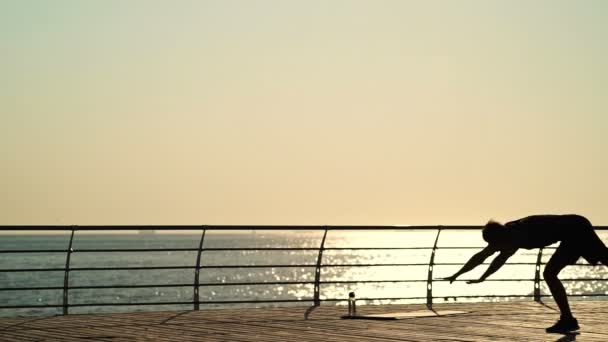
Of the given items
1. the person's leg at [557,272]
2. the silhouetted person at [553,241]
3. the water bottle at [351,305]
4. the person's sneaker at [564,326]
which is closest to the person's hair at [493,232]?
the silhouetted person at [553,241]

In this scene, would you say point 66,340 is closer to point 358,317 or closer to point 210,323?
point 210,323

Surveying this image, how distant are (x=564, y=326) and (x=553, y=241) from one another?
97 centimetres


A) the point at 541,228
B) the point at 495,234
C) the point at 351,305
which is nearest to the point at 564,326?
the point at 541,228

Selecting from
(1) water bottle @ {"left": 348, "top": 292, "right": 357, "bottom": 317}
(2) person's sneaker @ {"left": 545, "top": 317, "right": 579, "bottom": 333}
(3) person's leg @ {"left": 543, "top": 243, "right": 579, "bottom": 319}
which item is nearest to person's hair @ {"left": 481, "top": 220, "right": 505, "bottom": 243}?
(3) person's leg @ {"left": 543, "top": 243, "right": 579, "bottom": 319}

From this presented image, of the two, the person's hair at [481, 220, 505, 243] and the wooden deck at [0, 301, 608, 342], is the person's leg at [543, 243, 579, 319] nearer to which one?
the wooden deck at [0, 301, 608, 342]

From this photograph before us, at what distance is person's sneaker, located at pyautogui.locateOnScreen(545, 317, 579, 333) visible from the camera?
44.4 feet

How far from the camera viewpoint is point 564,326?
44.9 feet

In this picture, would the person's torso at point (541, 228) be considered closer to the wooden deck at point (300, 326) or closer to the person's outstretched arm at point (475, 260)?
the person's outstretched arm at point (475, 260)

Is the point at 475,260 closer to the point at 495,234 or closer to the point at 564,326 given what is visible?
the point at 495,234

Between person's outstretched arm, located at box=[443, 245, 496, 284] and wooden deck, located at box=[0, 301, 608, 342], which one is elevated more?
person's outstretched arm, located at box=[443, 245, 496, 284]

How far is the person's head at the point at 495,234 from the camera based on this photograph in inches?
517

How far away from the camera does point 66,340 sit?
500 inches

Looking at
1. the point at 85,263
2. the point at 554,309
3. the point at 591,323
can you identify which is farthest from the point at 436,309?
the point at 85,263

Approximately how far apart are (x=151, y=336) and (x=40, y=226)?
3199 mm
